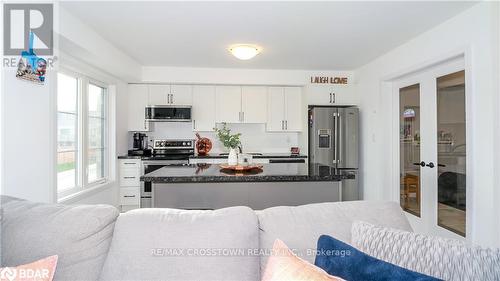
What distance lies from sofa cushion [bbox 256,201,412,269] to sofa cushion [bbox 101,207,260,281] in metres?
0.08

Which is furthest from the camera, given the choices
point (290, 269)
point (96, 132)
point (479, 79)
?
point (96, 132)

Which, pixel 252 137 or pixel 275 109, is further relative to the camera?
pixel 252 137

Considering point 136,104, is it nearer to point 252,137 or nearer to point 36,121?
point 252,137

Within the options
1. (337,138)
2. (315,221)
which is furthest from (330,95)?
(315,221)

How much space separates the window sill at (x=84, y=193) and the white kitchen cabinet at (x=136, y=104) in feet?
3.79

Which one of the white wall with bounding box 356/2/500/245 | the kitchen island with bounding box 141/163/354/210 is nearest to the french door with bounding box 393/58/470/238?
the white wall with bounding box 356/2/500/245

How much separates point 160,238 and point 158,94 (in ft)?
13.5

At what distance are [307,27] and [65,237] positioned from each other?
274 centimetres

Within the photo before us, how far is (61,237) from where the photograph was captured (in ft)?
3.57

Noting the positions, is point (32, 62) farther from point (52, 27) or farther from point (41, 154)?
point (41, 154)

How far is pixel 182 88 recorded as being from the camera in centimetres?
485

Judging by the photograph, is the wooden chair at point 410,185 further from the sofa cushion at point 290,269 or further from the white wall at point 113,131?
the white wall at point 113,131

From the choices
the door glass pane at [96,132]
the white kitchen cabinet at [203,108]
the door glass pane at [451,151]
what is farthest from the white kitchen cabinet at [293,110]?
the door glass pane at [96,132]

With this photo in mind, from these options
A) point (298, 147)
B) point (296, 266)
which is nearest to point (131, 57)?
point (298, 147)
